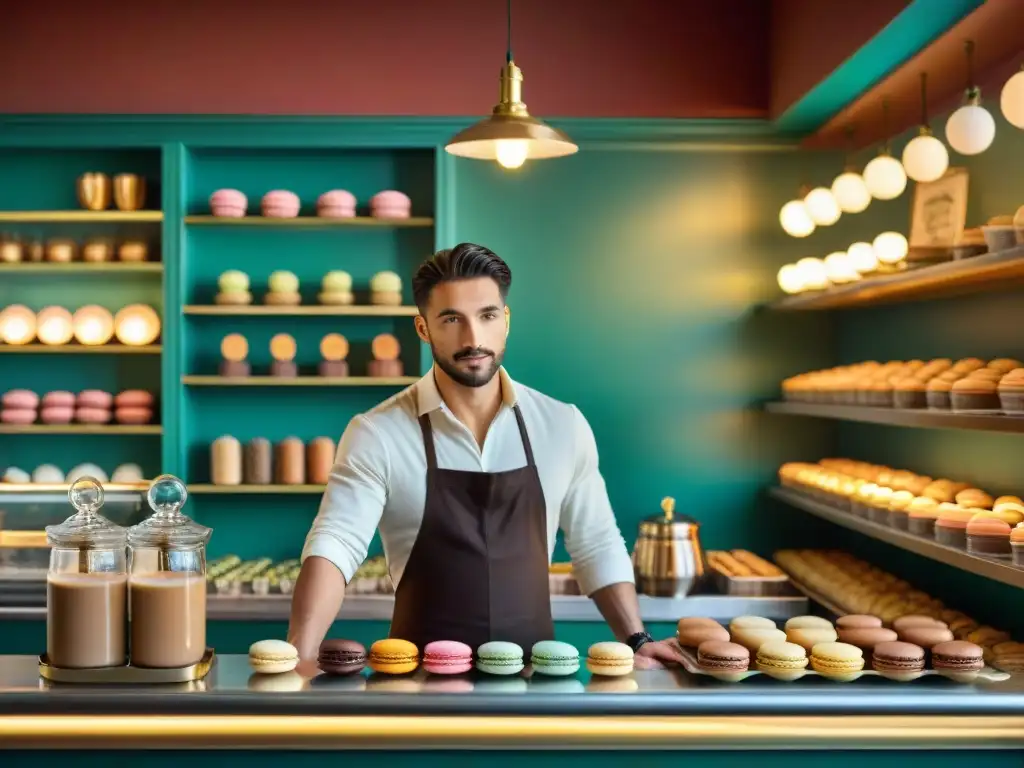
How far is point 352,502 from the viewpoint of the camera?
2.48 meters

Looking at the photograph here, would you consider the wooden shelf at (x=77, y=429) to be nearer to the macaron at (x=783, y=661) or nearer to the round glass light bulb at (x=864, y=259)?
the round glass light bulb at (x=864, y=259)

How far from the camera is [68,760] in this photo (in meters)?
1.76

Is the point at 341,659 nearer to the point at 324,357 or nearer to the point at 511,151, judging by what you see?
the point at 511,151

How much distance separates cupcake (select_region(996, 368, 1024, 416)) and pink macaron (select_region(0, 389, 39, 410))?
360cm

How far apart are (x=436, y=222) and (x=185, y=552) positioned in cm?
295

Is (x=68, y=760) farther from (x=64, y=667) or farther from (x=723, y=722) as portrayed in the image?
(x=723, y=722)

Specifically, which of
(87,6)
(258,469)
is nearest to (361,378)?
(258,469)

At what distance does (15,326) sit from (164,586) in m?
3.28

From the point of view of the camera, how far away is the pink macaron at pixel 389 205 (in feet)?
15.0

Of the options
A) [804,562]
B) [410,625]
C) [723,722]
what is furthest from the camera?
[804,562]

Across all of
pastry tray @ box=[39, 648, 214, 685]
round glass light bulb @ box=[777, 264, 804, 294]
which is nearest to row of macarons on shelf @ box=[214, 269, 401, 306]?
round glass light bulb @ box=[777, 264, 804, 294]

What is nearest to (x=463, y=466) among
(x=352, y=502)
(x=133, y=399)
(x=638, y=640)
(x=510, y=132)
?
(x=352, y=502)

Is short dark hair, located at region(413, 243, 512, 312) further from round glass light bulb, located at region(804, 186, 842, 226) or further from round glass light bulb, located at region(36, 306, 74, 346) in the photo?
round glass light bulb, located at region(36, 306, 74, 346)

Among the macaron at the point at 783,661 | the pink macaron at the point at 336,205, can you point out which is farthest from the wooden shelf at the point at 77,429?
the macaron at the point at 783,661
